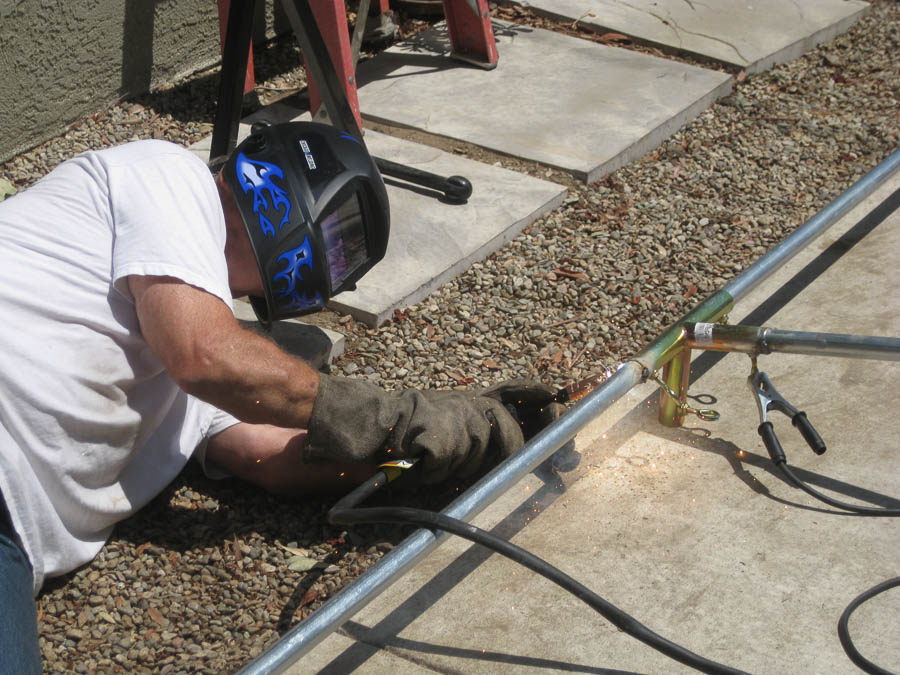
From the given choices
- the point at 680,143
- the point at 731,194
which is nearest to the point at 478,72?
the point at 680,143

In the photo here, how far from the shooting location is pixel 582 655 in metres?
2.10

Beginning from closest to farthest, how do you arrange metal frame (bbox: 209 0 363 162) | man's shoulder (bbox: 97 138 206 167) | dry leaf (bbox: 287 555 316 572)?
man's shoulder (bbox: 97 138 206 167) → dry leaf (bbox: 287 555 316 572) → metal frame (bbox: 209 0 363 162)

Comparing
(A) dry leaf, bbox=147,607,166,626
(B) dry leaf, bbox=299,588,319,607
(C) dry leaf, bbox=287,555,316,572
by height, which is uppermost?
(A) dry leaf, bbox=147,607,166,626

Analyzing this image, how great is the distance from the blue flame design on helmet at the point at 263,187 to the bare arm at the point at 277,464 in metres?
0.63

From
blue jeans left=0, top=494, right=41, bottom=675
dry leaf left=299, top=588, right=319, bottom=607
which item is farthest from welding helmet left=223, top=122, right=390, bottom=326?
blue jeans left=0, top=494, right=41, bottom=675

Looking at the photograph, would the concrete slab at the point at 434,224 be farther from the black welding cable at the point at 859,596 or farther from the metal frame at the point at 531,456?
the black welding cable at the point at 859,596

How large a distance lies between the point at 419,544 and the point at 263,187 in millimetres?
914

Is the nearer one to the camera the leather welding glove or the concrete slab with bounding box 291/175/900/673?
the concrete slab with bounding box 291/175/900/673

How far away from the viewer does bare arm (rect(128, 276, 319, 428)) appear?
2.10 m

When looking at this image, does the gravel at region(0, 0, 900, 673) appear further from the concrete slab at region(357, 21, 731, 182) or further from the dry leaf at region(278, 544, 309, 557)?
the concrete slab at region(357, 21, 731, 182)

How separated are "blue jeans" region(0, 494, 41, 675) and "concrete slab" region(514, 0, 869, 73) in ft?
14.7

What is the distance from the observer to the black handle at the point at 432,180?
13.2 feet

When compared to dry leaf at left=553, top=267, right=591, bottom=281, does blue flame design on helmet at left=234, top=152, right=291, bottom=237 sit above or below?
above

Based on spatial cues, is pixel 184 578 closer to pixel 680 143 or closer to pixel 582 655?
pixel 582 655
